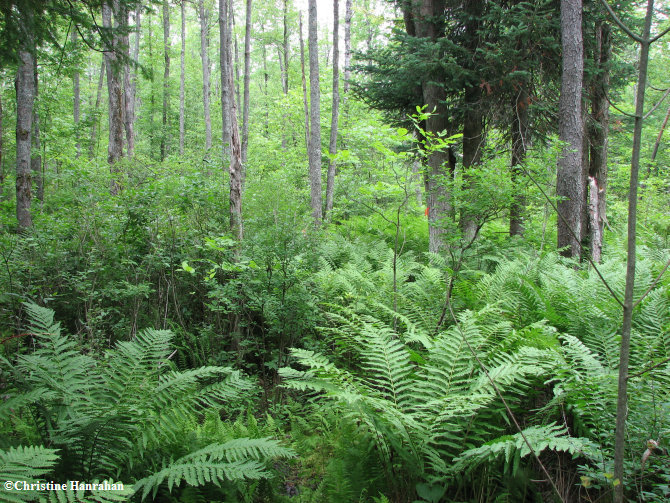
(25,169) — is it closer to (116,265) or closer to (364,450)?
(116,265)

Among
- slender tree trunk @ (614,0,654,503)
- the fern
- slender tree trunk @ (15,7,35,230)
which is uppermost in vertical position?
slender tree trunk @ (15,7,35,230)

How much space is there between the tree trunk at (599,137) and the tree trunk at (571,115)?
0.61 metres

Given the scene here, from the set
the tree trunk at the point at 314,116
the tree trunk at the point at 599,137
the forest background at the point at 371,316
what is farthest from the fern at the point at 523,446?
the tree trunk at the point at 314,116

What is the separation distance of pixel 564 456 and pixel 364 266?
A: 357cm

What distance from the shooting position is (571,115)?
6172mm

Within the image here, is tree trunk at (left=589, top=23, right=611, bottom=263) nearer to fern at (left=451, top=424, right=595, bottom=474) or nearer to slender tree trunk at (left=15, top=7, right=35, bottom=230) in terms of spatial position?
fern at (left=451, top=424, right=595, bottom=474)

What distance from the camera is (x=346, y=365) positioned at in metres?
3.91

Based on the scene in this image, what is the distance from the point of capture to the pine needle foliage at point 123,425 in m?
2.13

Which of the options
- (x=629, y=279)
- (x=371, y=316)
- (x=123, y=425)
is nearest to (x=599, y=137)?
(x=371, y=316)

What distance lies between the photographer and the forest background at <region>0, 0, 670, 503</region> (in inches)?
88.5

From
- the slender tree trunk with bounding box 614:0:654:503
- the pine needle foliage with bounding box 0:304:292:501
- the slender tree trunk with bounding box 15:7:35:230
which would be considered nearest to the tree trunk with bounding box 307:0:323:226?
the slender tree trunk with bounding box 15:7:35:230

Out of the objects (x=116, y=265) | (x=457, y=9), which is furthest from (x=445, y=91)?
(x=116, y=265)

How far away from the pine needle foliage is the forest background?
0.06 feet

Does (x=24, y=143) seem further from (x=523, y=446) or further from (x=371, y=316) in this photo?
(x=523, y=446)
